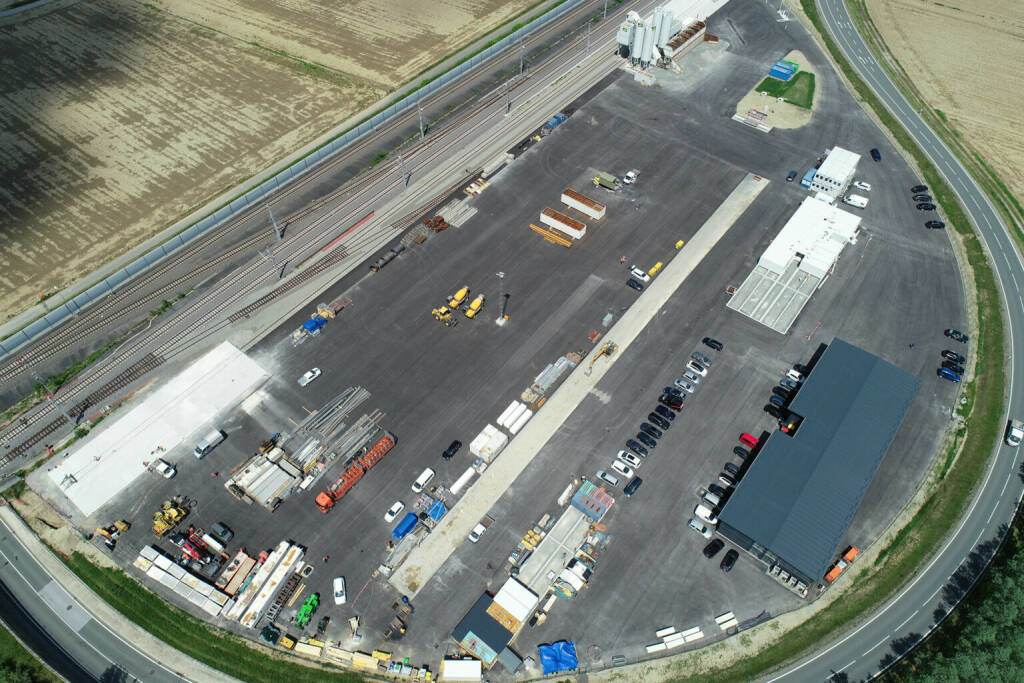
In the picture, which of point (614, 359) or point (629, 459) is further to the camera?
point (614, 359)

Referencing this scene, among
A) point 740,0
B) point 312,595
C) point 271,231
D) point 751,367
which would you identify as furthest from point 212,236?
point 740,0

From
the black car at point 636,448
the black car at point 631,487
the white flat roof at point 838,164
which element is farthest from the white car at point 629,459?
the white flat roof at point 838,164

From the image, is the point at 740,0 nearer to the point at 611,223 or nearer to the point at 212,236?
the point at 611,223

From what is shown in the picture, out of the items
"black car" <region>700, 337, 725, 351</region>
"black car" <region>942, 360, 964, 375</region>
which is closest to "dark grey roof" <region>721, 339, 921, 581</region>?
"black car" <region>942, 360, 964, 375</region>

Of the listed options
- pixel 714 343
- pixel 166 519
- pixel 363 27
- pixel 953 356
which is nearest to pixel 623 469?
pixel 714 343

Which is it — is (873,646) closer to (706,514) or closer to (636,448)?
(706,514)
